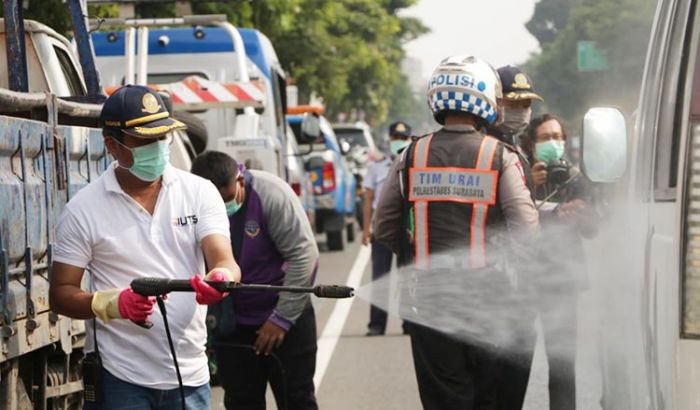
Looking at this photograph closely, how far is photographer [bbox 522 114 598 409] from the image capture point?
699 cm

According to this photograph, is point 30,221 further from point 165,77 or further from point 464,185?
point 165,77

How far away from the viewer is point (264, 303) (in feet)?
22.8

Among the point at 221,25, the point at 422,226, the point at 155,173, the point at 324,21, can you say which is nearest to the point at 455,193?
the point at 422,226

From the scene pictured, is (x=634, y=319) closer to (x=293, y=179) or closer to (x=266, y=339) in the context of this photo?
(x=266, y=339)

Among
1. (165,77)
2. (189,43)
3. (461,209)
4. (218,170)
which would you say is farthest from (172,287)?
(165,77)

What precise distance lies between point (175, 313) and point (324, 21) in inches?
974

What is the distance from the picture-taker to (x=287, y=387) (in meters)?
7.00

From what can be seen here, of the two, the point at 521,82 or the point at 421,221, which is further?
the point at 521,82

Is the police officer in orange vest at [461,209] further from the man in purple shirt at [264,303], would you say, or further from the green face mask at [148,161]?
the green face mask at [148,161]

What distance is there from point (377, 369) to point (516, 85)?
Answer: 4291 millimetres

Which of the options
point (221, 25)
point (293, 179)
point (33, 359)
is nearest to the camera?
point (33, 359)

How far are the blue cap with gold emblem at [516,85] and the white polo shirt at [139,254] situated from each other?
2268mm

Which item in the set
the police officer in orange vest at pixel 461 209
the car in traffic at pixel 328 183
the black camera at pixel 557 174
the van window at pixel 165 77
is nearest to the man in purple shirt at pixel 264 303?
the police officer in orange vest at pixel 461 209

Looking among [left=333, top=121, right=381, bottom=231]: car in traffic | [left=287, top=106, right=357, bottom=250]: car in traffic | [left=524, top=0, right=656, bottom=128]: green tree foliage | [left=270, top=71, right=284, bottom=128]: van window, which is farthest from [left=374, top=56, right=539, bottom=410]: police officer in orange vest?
[left=333, top=121, right=381, bottom=231]: car in traffic
